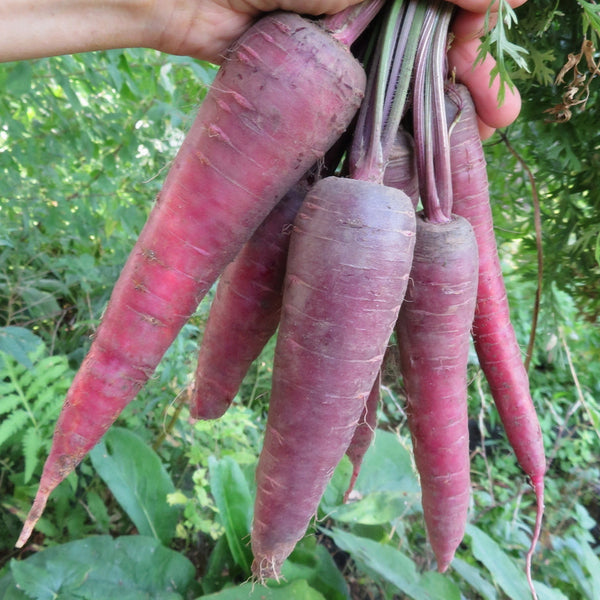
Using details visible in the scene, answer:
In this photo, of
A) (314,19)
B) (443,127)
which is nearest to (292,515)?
(443,127)

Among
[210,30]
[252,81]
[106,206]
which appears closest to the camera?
[252,81]

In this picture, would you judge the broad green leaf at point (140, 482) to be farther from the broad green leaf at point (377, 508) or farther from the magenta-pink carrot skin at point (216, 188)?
the magenta-pink carrot skin at point (216, 188)

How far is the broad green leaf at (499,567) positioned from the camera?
4.37ft

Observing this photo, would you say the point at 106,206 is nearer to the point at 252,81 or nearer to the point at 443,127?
the point at 252,81

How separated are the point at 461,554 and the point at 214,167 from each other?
1.77 m

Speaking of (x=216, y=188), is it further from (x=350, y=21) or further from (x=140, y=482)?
(x=140, y=482)

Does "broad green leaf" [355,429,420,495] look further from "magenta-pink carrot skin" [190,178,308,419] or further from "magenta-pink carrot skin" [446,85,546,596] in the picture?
"magenta-pink carrot skin" [190,178,308,419]

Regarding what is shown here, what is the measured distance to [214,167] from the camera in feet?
2.47

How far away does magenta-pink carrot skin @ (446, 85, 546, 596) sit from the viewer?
0.90 meters

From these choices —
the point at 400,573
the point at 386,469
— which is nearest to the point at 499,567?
the point at 400,573

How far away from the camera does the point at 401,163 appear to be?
83cm

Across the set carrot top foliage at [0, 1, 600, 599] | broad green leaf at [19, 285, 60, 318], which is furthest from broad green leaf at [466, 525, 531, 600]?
broad green leaf at [19, 285, 60, 318]

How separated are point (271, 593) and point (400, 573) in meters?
0.35

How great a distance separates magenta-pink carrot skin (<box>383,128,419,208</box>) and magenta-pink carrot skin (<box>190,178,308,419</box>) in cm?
14
